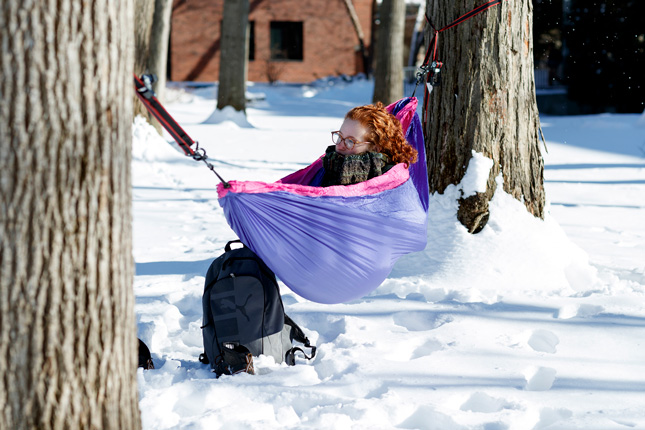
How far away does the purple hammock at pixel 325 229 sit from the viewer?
8.63 ft

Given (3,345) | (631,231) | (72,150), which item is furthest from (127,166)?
(631,231)

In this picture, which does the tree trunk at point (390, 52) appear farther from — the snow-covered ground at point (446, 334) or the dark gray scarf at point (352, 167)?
the dark gray scarf at point (352, 167)

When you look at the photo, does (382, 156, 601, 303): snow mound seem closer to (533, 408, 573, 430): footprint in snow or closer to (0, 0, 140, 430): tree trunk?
(533, 408, 573, 430): footprint in snow

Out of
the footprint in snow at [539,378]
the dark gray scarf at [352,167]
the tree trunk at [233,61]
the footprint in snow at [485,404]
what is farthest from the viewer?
the tree trunk at [233,61]

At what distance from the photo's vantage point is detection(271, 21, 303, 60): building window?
24.7 metres

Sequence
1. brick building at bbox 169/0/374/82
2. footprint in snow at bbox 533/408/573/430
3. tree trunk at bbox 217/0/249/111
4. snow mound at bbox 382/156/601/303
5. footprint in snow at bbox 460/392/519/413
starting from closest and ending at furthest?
footprint in snow at bbox 533/408/573/430 → footprint in snow at bbox 460/392/519/413 → snow mound at bbox 382/156/601/303 → tree trunk at bbox 217/0/249/111 → brick building at bbox 169/0/374/82

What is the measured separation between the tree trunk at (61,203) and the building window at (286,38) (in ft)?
77.0

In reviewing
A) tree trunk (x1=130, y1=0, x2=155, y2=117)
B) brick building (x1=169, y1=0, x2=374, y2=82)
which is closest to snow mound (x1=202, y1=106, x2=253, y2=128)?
tree trunk (x1=130, y1=0, x2=155, y2=117)

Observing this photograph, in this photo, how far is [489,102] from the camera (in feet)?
12.6

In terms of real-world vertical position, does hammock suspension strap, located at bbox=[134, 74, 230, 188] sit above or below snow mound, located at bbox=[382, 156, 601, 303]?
above

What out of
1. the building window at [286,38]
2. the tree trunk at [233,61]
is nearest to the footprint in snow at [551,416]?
the tree trunk at [233,61]

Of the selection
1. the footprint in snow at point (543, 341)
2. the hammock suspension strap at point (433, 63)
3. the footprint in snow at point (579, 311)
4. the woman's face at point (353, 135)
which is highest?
the hammock suspension strap at point (433, 63)

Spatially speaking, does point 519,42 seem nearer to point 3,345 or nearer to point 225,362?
point 225,362

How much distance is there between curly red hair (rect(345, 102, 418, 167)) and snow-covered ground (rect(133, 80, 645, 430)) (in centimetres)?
79
